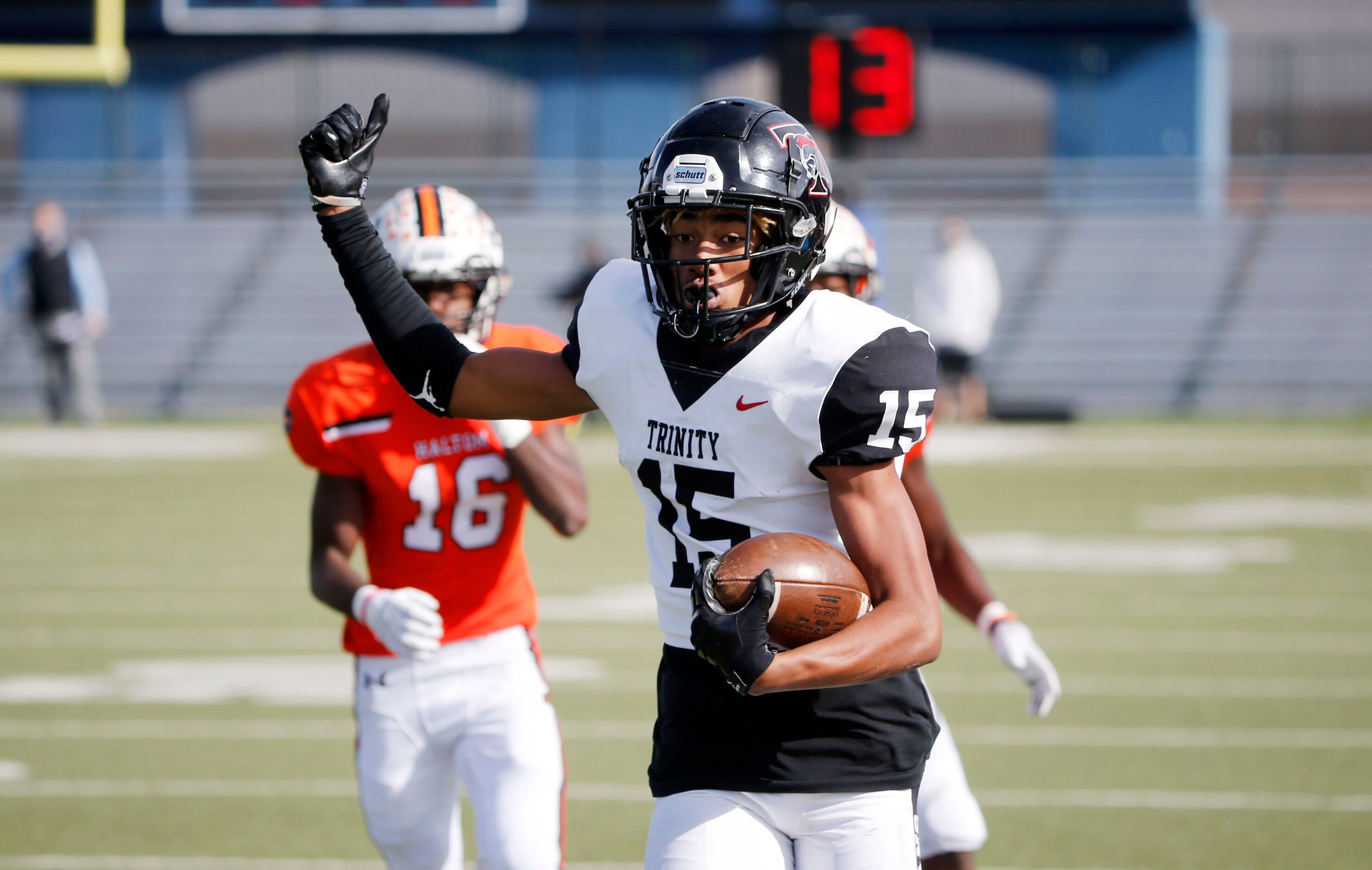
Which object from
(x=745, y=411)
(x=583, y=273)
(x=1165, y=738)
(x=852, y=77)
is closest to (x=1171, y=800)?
(x=1165, y=738)

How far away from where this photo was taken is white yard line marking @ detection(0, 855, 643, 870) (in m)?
4.45

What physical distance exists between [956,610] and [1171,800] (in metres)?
1.87

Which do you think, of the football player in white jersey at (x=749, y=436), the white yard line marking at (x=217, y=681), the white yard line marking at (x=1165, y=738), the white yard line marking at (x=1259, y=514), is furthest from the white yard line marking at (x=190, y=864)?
the white yard line marking at (x=1259, y=514)

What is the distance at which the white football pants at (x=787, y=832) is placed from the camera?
2.39 metres

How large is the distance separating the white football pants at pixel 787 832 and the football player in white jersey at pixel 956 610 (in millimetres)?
563

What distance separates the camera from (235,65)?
22.1 meters

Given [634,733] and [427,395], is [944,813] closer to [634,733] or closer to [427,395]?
[427,395]

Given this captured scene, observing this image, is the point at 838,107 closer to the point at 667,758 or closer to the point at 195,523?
the point at 195,523

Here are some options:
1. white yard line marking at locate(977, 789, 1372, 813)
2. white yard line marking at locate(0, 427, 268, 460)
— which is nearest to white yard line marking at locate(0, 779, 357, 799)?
white yard line marking at locate(977, 789, 1372, 813)

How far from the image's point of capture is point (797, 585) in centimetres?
226

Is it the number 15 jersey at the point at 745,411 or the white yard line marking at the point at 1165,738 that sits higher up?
the number 15 jersey at the point at 745,411

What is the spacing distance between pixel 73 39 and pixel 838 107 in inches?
522

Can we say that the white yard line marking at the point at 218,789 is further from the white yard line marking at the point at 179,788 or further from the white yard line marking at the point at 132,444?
the white yard line marking at the point at 132,444

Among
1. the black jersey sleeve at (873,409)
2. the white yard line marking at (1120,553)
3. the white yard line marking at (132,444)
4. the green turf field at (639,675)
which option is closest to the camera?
the black jersey sleeve at (873,409)
